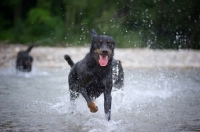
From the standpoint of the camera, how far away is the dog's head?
557cm

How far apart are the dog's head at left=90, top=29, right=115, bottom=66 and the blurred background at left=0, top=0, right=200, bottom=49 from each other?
9560 mm

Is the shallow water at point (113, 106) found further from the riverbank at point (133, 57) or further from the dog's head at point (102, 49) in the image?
the riverbank at point (133, 57)

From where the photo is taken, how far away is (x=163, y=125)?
545 cm

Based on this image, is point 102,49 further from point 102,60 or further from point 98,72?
point 98,72

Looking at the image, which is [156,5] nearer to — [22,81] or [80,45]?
[80,45]

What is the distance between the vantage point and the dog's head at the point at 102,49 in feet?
18.3

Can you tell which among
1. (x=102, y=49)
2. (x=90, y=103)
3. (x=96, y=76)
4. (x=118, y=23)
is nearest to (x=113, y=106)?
(x=96, y=76)

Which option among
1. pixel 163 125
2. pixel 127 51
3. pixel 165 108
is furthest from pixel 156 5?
pixel 163 125

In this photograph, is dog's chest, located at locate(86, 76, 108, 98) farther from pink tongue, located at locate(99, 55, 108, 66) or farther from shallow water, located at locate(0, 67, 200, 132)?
shallow water, located at locate(0, 67, 200, 132)

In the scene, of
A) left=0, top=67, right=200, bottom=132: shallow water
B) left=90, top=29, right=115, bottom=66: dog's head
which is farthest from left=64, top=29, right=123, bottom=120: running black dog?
left=0, top=67, right=200, bottom=132: shallow water

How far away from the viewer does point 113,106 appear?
6848mm

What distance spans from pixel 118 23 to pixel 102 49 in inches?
422

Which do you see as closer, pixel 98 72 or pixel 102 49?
pixel 102 49

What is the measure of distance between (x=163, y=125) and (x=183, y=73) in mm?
6659
